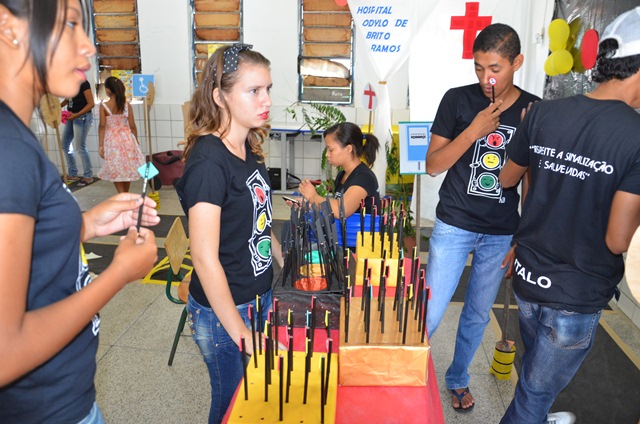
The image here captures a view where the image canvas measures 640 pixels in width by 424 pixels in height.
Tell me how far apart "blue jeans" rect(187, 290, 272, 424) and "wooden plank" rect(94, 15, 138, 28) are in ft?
20.2

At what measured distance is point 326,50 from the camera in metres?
6.41

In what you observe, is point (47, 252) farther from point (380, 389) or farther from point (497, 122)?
point (497, 122)

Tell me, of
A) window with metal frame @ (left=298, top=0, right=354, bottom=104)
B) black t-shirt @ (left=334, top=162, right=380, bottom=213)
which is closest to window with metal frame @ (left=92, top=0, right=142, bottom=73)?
window with metal frame @ (left=298, top=0, right=354, bottom=104)

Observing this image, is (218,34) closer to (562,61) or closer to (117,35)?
(117,35)

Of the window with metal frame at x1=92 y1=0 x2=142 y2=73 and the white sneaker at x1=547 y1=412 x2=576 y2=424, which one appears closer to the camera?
the white sneaker at x1=547 y1=412 x2=576 y2=424

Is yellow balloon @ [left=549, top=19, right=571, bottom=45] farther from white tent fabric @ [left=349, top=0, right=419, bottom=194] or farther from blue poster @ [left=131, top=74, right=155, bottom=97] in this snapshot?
blue poster @ [left=131, top=74, right=155, bottom=97]

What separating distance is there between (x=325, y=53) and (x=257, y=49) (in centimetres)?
90

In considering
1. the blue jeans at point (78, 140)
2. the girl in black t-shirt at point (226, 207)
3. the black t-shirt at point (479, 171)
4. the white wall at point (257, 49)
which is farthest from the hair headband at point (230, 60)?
the blue jeans at point (78, 140)

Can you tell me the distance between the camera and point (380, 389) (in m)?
1.31

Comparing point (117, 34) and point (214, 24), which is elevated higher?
point (214, 24)

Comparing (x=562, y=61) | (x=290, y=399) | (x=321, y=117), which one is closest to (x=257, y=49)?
(x=321, y=117)

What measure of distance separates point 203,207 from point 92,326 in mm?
448

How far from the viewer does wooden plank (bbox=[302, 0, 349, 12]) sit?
20.3ft

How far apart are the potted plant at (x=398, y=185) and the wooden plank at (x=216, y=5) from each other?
2.98 meters
